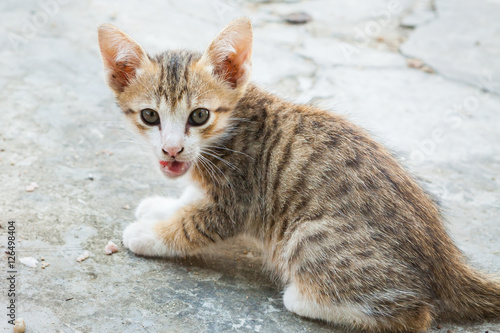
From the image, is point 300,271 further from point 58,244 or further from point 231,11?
point 231,11

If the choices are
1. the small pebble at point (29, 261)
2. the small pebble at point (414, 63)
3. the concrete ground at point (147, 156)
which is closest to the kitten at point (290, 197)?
the concrete ground at point (147, 156)

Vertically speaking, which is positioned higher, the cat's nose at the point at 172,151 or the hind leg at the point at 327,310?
the cat's nose at the point at 172,151

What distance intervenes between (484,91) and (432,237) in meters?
2.74

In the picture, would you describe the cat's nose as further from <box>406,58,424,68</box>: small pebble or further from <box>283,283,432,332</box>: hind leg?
<box>406,58,424,68</box>: small pebble

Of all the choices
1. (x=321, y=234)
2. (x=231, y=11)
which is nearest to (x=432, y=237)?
(x=321, y=234)

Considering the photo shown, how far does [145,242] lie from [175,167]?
43 cm

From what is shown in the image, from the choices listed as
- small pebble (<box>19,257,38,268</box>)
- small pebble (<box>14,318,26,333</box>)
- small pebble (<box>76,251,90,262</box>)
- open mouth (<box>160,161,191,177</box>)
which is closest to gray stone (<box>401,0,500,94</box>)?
open mouth (<box>160,161,191,177</box>)

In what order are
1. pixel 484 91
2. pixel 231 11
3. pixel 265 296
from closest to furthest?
pixel 265 296 < pixel 484 91 < pixel 231 11

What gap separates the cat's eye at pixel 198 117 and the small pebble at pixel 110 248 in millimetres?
787

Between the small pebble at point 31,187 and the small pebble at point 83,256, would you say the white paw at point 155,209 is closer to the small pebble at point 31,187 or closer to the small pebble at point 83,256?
the small pebble at point 83,256

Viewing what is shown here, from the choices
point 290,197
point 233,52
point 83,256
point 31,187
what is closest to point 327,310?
point 290,197

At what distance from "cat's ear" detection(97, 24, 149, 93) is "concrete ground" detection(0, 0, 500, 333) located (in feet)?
Result: 1.27

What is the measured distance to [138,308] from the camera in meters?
2.44

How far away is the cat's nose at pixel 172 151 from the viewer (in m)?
2.57
